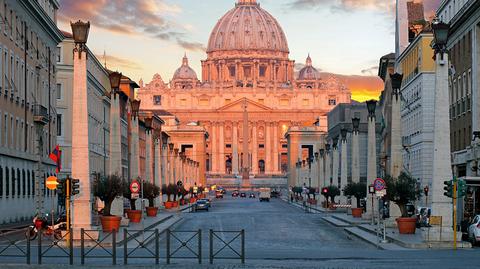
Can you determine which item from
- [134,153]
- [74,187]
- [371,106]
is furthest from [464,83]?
[74,187]

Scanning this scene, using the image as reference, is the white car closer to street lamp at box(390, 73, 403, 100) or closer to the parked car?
street lamp at box(390, 73, 403, 100)

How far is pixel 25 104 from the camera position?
68500 mm

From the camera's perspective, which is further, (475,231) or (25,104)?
(25,104)

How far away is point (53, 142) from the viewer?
8131cm

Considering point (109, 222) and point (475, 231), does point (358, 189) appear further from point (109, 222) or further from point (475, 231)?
point (475, 231)

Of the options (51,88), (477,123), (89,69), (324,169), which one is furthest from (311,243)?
(324,169)

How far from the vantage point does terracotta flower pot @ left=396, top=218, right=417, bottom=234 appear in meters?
49.1

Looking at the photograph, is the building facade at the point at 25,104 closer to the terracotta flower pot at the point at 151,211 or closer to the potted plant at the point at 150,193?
the potted plant at the point at 150,193

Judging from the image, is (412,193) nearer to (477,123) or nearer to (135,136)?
(477,123)

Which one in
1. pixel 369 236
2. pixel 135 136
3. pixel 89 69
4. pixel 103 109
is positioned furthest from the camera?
pixel 103 109

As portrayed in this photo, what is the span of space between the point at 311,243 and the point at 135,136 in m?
24.0

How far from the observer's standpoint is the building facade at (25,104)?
201 feet

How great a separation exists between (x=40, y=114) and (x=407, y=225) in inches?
1197

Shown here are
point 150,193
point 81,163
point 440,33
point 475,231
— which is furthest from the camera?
point 150,193
